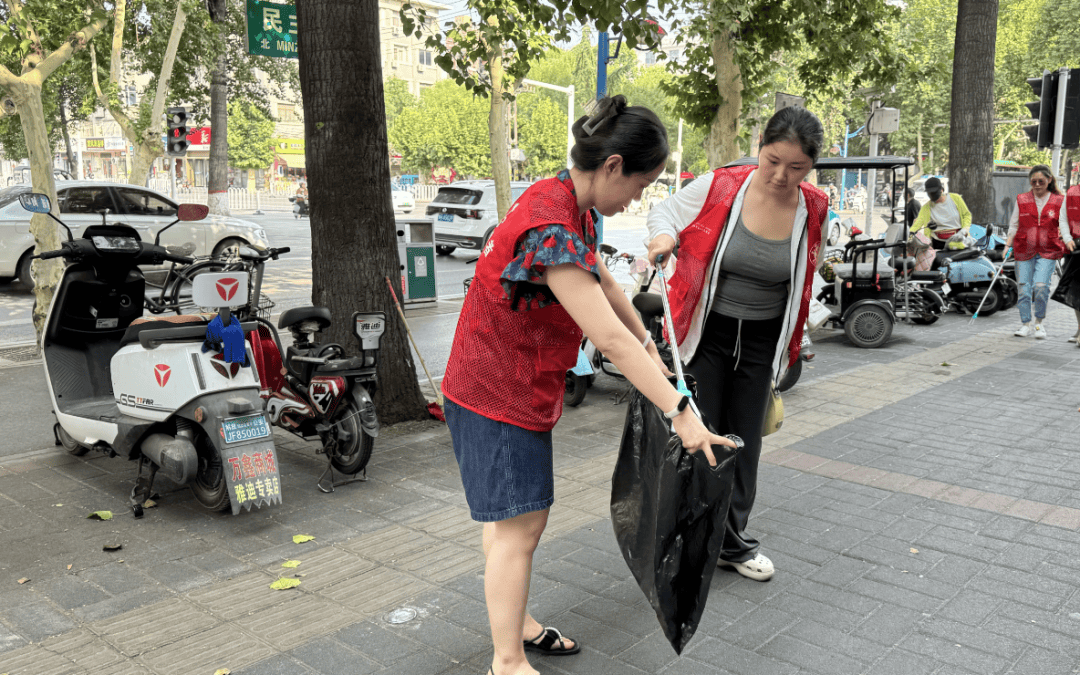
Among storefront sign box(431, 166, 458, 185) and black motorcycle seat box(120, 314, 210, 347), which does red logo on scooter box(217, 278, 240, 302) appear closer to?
black motorcycle seat box(120, 314, 210, 347)

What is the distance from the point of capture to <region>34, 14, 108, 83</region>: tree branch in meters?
8.77

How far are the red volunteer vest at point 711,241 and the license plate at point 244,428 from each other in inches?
86.9

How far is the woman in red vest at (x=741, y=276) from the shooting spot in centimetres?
345

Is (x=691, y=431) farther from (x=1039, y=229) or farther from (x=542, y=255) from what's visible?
(x=1039, y=229)

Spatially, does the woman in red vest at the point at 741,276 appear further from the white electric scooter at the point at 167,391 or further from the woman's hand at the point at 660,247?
the white electric scooter at the point at 167,391

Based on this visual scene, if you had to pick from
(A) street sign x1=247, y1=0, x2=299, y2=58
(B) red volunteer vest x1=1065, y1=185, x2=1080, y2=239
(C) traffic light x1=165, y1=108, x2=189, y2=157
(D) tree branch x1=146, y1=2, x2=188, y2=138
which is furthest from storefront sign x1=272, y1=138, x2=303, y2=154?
(B) red volunteer vest x1=1065, y1=185, x2=1080, y2=239

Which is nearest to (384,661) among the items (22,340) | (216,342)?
(216,342)

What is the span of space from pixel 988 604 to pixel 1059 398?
180 inches

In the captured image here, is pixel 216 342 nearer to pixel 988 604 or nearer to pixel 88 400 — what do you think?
pixel 88 400

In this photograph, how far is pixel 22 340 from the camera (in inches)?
397

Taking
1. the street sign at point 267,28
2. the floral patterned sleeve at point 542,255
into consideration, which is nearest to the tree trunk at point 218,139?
the street sign at point 267,28

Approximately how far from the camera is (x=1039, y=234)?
9.89 m

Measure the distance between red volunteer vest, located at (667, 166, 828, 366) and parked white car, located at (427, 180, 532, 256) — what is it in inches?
661

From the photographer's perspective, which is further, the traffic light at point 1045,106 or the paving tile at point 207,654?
the traffic light at point 1045,106
